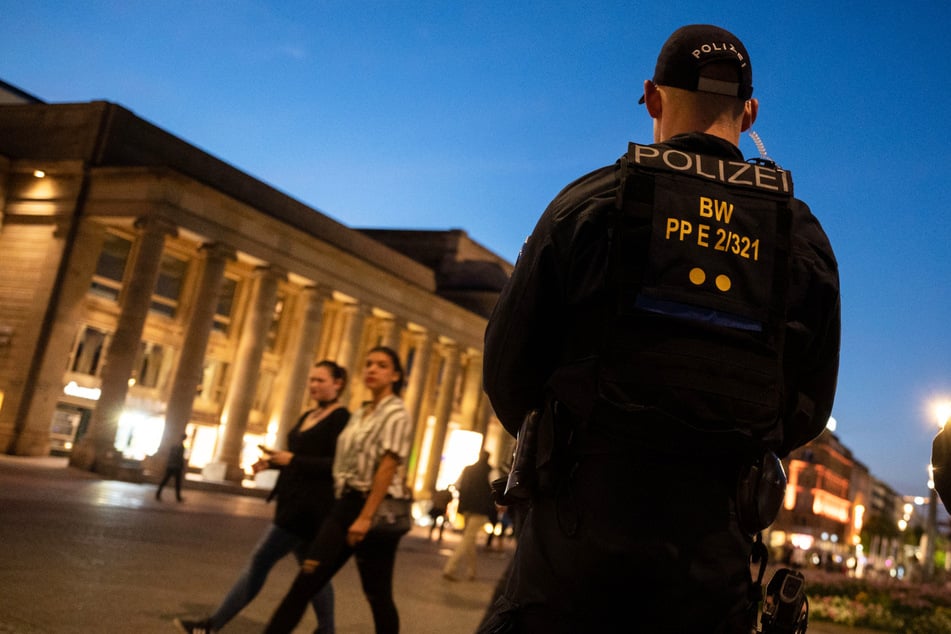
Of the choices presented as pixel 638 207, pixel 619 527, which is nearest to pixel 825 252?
pixel 638 207

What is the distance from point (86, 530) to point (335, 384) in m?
8.48

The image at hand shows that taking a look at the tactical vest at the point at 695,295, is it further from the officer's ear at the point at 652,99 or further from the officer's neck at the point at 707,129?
the officer's ear at the point at 652,99

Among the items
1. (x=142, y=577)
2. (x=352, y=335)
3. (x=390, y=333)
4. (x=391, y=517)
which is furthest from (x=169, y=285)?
(x=391, y=517)

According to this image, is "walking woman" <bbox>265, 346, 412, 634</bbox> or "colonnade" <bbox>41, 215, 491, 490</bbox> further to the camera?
"colonnade" <bbox>41, 215, 491, 490</bbox>

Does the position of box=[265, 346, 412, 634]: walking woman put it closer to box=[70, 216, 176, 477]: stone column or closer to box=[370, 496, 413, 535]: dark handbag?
box=[370, 496, 413, 535]: dark handbag

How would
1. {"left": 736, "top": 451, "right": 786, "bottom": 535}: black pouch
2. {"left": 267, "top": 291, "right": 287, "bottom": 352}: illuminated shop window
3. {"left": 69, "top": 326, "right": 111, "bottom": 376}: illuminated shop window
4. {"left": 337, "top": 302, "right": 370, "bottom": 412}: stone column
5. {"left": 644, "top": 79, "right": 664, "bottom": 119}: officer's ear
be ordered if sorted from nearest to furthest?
1. {"left": 736, "top": 451, "right": 786, "bottom": 535}: black pouch
2. {"left": 644, "top": 79, "right": 664, "bottom": 119}: officer's ear
3. {"left": 69, "top": 326, "right": 111, "bottom": 376}: illuminated shop window
4. {"left": 337, "top": 302, "right": 370, "bottom": 412}: stone column
5. {"left": 267, "top": 291, "right": 287, "bottom": 352}: illuminated shop window

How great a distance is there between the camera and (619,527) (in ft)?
7.03

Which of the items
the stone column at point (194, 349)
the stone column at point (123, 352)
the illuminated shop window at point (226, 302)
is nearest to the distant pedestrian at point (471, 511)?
the stone column at point (123, 352)

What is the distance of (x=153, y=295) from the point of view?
4928 centimetres

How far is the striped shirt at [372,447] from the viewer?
22.7ft

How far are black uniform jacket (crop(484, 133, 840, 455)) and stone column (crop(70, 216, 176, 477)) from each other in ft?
124

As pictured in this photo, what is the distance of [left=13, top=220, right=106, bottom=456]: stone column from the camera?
40500 millimetres

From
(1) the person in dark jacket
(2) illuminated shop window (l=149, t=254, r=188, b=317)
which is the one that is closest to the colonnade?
(2) illuminated shop window (l=149, t=254, r=188, b=317)

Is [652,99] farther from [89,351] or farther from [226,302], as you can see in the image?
[226,302]
